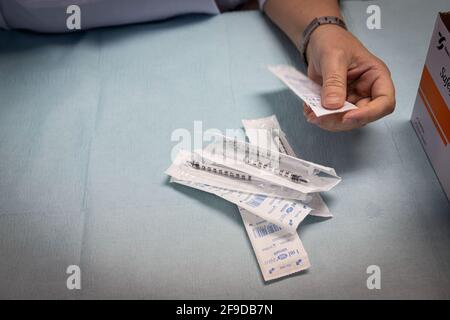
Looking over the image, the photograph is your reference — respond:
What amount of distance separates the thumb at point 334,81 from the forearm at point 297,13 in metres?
0.18

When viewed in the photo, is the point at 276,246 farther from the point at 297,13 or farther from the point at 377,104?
the point at 297,13

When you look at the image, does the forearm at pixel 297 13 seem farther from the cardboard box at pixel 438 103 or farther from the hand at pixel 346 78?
the cardboard box at pixel 438 103

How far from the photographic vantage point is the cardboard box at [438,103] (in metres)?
0.68

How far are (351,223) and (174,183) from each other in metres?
0.29

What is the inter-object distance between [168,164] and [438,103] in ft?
1.49

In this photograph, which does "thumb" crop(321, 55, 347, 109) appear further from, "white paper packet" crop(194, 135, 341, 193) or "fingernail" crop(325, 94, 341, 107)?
"white paper packet" crop(194, 135, 341, 193)

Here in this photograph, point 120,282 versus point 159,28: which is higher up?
point 159,28

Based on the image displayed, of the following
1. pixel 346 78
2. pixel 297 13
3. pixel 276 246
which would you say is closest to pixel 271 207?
pixel 276 246

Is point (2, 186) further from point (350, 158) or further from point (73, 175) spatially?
point (350, 158)

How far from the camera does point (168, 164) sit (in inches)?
31.1

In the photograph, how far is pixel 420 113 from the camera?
2.58ft

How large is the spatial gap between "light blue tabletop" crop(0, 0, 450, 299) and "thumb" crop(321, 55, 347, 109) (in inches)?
4.0
